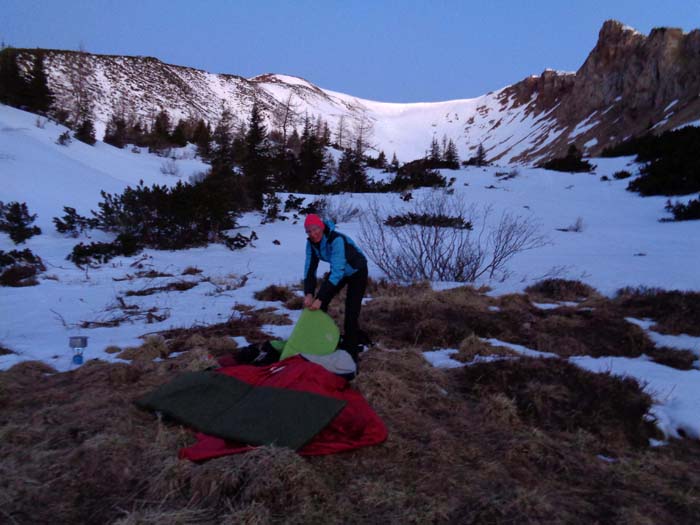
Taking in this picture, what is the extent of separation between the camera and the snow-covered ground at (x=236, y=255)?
4340mm

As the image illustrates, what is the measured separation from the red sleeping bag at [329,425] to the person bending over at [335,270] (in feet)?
2.47

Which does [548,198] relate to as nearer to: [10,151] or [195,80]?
[10,151]

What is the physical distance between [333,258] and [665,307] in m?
4.38

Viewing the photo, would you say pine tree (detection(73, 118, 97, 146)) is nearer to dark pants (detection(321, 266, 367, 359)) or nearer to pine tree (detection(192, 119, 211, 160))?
pine tree (detection(192, 119, 211, 160))

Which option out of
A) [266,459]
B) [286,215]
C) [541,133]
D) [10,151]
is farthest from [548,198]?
[541,133]

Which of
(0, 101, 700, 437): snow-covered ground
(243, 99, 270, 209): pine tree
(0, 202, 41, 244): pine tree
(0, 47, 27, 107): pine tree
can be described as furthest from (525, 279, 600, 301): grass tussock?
(0, 47, 27, 107): pine tree

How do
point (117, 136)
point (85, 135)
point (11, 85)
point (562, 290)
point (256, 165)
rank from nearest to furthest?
point (562, 290), point (256, 165), point (85, 135), point (11, 85), point (117, 136)

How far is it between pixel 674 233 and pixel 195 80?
5394 centimetres

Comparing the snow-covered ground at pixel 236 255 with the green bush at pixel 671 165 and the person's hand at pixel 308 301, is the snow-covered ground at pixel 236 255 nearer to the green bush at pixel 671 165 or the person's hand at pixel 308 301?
the green bush at pixel 671 165

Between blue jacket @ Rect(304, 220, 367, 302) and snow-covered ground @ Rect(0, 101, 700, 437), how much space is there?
44.2 inches

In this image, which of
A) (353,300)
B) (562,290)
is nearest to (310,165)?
Answer: (562,290)

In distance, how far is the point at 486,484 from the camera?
2.17 metres

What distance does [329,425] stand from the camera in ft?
8.00

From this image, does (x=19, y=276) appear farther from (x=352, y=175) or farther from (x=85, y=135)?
(x=352, y=175)
